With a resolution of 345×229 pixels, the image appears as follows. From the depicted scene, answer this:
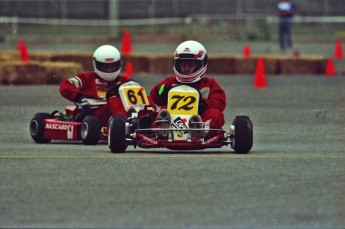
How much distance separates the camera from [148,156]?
38.9 ft

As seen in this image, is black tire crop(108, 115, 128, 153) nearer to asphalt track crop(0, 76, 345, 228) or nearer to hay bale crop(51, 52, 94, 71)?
asphalt track crop(0, 76, 345, 228)

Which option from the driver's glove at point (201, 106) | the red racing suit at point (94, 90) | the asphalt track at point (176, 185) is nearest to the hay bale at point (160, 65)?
the asphalt track at point (176, 185)

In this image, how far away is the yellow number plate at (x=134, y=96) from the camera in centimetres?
1351

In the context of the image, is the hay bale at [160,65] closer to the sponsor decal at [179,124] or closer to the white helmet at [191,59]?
the white helmet at [191,59]

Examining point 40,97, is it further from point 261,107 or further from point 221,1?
point 221,1

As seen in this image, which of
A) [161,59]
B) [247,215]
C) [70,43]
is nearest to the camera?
[247,215]

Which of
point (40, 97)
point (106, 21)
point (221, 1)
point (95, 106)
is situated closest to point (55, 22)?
point (106, 21)

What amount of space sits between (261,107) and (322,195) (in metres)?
10.3

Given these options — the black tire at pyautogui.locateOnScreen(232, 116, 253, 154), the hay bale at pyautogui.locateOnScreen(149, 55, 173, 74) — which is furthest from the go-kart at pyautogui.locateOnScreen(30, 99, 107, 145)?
the hay bale at pyautogui.locateOnScreen(149, 55, 173, 74)

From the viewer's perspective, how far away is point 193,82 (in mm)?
12938

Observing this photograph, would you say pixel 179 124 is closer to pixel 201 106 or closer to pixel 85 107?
pixel 201 106

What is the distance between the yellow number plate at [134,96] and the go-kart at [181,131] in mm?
1016

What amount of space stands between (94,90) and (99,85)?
8 cm

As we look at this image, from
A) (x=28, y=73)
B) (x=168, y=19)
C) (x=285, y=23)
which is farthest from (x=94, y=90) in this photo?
(x=168, y=19)
